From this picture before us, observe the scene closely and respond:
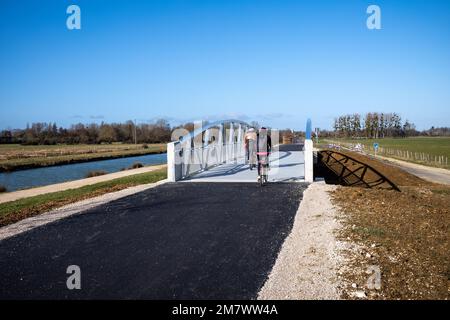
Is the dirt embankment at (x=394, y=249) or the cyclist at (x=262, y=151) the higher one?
the cyclist at (x=262, y=151)

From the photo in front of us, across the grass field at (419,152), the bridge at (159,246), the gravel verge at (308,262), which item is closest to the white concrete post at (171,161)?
the bridge at (159,246)

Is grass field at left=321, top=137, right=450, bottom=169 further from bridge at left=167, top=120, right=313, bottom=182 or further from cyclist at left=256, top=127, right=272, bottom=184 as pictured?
cyclist at left=256, top=127, right=272, bottom=184

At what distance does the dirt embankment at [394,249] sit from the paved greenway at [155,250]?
44.2 inches

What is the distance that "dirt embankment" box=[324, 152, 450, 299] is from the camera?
418 centimetres

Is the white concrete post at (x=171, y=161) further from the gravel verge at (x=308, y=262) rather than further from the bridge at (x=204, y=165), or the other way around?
the gravel verge at (x=308, y=262)

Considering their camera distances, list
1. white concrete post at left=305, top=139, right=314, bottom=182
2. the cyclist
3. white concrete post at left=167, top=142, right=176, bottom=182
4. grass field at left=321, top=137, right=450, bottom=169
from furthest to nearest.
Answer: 1. grass field at left=321, top=137, right=450, bottom=169
2. white concrete post at left=167, top=142, right=176, bottom=182
3. white concrete post at left=305, top=139, right=314, bottom=182
4. the cyclist

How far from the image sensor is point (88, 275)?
4652mm

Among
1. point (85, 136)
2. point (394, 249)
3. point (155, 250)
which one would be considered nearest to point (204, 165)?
point (155, 250)

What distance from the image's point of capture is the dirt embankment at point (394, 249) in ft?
13.7

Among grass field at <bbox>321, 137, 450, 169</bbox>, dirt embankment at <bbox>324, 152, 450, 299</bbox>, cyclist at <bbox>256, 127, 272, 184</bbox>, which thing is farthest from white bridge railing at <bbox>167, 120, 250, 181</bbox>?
grass field at <bbox>321, 137, 450, 169</bbox>

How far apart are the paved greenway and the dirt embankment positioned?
112 centimetres

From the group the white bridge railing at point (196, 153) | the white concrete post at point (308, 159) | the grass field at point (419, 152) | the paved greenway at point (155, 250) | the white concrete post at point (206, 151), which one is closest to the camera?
the paved greenway at point (155, 250)

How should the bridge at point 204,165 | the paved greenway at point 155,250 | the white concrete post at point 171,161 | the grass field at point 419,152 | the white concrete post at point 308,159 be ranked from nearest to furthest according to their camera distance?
the paved greenway at point 155,250 < the white concrete post at point 308,159 < the bridge at point 204,165 < the white concrete post at point 171,161 < the grass field at point 419,152
